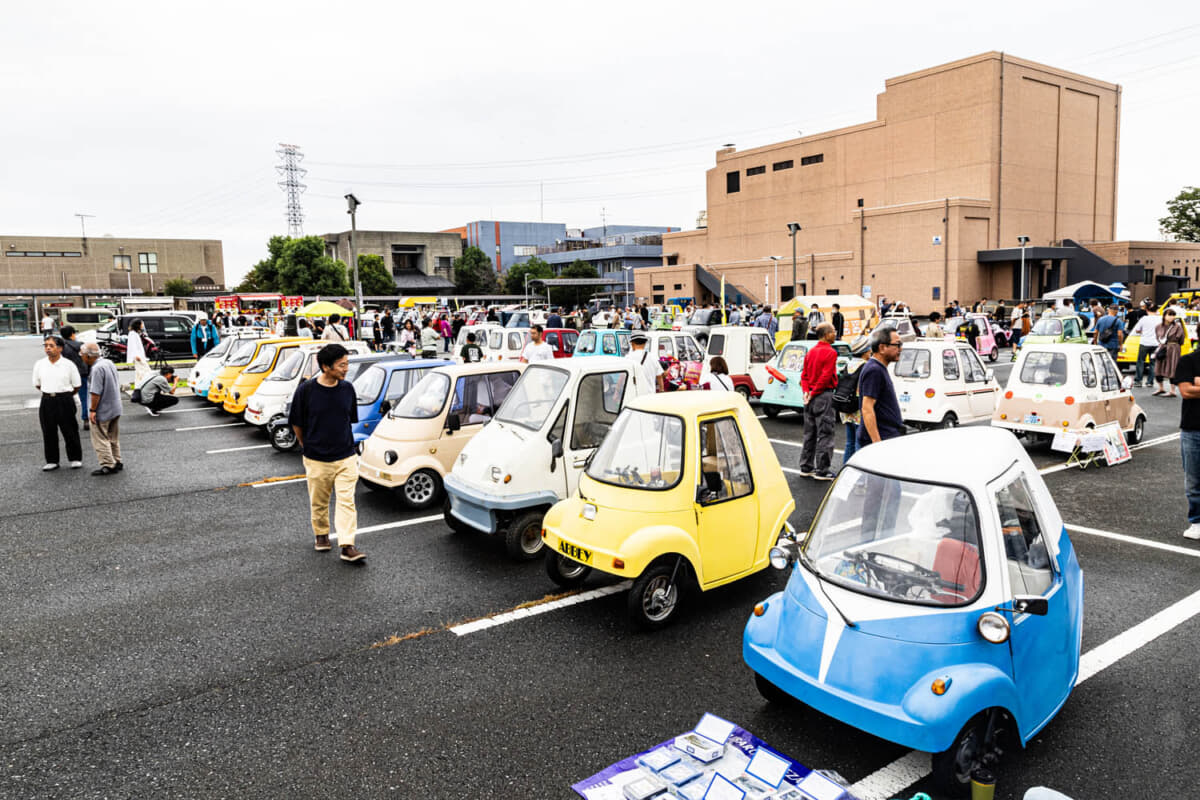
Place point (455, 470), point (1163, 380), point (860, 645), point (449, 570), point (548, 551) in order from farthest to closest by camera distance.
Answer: point (1163, 380) < point (455, 470) < point (449, 570) < point (548, 551) < point (860, 645)

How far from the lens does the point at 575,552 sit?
560 cm

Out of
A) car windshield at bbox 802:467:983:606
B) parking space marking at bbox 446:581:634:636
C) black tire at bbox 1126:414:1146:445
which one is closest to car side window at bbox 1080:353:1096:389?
black tire at bbox 1126:414:1146:445

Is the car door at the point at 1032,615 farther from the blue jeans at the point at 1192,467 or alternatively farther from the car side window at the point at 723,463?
the blue jeans at the point at 1192,467

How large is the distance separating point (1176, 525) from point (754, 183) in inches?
2355

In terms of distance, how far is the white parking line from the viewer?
3.66m

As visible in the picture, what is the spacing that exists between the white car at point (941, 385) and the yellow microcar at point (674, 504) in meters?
7.28

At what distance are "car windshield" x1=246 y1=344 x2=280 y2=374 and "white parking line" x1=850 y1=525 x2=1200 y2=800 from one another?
13.9 meters

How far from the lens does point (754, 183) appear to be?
63.8 m

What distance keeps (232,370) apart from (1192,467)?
53.9 feet

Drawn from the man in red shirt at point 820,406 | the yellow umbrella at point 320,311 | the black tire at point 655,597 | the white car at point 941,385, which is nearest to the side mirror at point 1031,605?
the black tire at point 655,597

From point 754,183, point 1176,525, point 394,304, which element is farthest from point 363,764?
point 394,304

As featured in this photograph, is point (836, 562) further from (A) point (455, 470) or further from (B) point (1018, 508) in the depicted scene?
(A) point (455, 470)

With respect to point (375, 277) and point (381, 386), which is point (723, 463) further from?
point (375, 277)

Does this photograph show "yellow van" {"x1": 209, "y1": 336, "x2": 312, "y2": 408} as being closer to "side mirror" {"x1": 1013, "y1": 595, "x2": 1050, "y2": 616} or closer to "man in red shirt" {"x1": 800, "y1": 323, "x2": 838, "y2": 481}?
"man in red shirt" {"x1": 800, "y1": 323, "x2": 838, "y2": 481}
